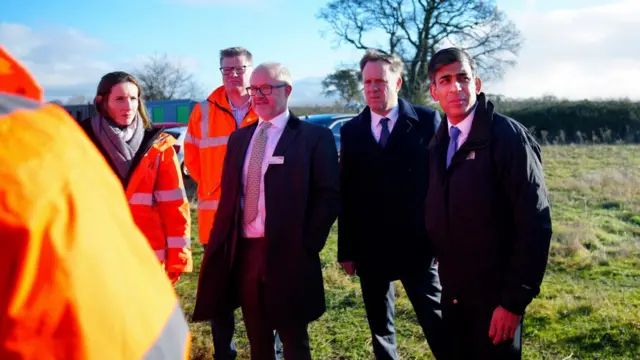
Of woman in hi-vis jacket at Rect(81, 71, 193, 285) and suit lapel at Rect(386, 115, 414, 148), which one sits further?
suit lapel at Rect(386, 115, 414, 148)

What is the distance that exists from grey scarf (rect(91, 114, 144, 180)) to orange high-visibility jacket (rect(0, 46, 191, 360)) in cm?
245

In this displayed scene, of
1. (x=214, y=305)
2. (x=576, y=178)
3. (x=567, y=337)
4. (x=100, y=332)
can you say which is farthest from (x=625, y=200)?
(x=100, y=332)

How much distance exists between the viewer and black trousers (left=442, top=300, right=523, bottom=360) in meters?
2.74

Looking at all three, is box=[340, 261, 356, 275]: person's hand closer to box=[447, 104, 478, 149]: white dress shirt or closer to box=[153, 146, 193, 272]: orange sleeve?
box=[153, 146, 193, 272]: orange sleeve

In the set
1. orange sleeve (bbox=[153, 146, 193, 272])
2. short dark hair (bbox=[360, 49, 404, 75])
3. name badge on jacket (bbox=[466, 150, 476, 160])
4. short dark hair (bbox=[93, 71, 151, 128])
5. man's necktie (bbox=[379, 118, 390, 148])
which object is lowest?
orange sleeve (bbox=[153, 146, 193, 272])

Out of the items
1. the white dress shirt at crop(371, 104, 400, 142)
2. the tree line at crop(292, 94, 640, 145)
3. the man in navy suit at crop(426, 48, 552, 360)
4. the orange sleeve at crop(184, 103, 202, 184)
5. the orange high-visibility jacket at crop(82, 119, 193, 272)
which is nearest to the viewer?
the man in navy suit at crop(426, 48, 552, 360)

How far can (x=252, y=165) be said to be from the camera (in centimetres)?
329

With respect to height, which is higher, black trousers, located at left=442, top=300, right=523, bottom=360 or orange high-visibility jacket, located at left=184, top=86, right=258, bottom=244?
orange high-visibility jacket, located at left=184, top=86, right=258, bottom=244

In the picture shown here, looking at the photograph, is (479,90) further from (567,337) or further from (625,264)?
(625,264)

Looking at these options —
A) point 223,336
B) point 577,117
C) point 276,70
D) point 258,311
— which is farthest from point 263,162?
point 577,117

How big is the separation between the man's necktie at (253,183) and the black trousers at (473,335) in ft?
3.62

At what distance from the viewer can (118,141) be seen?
339cm

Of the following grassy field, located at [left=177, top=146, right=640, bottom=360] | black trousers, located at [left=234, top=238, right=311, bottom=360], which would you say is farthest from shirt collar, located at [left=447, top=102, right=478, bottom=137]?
grassy field, located at [left=177, top=146, right=640, bottom=360]

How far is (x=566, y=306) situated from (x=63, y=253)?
14.7ft
